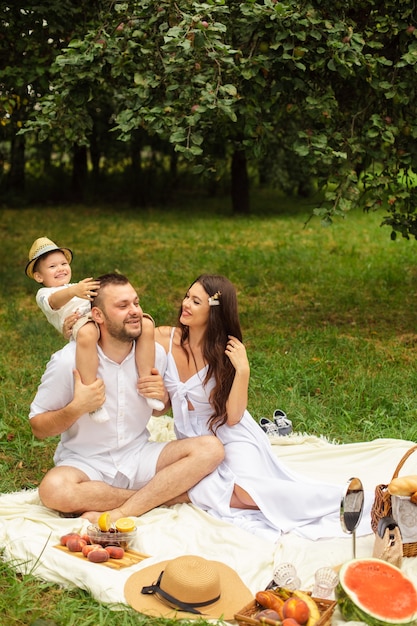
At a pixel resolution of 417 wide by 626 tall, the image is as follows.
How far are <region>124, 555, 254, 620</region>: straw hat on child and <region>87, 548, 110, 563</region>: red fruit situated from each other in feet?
0.77

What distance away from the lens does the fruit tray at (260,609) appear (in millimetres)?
3340

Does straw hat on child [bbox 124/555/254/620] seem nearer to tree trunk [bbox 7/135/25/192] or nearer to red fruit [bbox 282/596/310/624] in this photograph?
red fruit [bbox 282/596/310/624]

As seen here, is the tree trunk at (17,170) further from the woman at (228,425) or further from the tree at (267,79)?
the woman at (228,425)

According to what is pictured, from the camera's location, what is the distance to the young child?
4.45 meters

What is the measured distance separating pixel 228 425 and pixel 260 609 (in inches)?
51.9

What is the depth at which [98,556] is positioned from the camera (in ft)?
12.9

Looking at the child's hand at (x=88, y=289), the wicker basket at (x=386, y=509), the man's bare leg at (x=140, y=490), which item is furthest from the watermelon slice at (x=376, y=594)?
the child's hand at (x=88, y=289)

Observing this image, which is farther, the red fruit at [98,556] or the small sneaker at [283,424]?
the small sneaker at [283,424]

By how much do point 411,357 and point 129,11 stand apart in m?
4.04

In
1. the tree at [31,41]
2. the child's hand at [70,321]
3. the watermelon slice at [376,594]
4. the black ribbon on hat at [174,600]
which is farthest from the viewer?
the tree at [31,41]

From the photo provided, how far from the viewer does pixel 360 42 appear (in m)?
6.98

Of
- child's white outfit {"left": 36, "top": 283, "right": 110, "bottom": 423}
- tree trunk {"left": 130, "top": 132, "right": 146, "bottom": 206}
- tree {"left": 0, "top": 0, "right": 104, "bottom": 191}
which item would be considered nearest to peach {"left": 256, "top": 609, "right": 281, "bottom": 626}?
child's white outfit {"left": 36, "top": 283, "right": 110, "bottom": 423}

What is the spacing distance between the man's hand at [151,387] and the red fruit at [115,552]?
85cm

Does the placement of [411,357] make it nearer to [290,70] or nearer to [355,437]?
[355,437]
